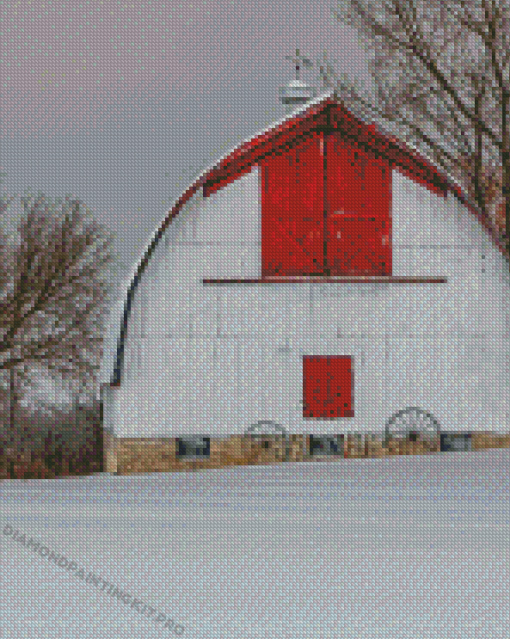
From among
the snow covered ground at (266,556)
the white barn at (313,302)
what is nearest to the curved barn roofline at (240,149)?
the white barn at (313,302)

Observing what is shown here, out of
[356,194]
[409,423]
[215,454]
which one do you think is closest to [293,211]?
[356,194]

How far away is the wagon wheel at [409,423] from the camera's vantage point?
22.9 meters

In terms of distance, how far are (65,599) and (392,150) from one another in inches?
520

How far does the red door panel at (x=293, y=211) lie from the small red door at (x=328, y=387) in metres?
1.56

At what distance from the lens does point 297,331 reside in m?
22.7

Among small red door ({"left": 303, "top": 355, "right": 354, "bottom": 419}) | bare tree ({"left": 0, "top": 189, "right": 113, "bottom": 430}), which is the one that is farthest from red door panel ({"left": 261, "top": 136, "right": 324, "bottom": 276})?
bare tree ({"left": 0, "top": 189, "right": 113, "bottom": 430})

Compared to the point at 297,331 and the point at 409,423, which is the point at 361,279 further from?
the point at 409,423

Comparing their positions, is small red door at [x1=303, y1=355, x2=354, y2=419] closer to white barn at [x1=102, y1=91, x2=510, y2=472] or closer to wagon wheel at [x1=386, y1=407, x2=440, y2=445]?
white barn at [x1=102, y1=91, x2=510, y2=472]

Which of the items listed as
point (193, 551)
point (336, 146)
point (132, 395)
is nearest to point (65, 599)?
point (193, 551)

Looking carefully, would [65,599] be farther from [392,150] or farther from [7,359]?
[7,359]

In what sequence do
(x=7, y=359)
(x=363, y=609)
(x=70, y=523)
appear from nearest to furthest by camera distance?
(x=363, y=609)
(x=70, y=523)
(x=7, y=359)

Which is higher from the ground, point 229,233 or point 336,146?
point 336,146

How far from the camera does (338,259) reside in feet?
75.3

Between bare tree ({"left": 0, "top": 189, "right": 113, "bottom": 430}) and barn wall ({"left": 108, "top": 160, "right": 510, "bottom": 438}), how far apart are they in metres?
10.6
